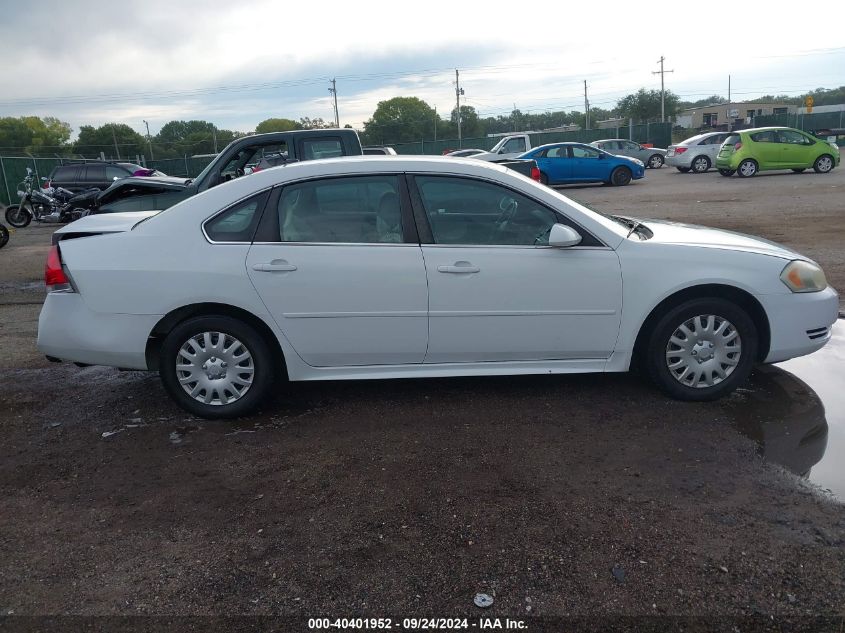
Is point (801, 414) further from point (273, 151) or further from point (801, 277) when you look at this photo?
point (273, 151)

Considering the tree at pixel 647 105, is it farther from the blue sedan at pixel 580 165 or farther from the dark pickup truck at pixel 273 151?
the dark pickup truck at pixel 273 151

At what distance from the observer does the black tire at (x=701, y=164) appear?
27391 millimetres

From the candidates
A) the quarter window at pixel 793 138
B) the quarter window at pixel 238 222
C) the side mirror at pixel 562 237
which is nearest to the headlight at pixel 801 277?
the side mirror at pixel 562 237

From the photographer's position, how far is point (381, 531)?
10.2 ft

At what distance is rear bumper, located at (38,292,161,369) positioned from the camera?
4.30 metres

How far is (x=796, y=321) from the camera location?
4.40 meters

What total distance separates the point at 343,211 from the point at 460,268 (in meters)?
0.84

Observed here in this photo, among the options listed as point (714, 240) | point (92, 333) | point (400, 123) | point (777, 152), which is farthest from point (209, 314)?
point (400, 123)

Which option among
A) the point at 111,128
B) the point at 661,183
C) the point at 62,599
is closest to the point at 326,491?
the point at 62,599

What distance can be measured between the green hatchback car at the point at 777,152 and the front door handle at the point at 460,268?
71.8 ft

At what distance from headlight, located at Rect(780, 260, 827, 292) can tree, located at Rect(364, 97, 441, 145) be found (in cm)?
4778

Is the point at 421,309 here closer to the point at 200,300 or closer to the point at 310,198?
the point at 310,198

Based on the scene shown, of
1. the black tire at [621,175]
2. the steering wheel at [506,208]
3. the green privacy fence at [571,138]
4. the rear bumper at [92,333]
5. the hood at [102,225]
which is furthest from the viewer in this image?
the green privacy fence at [571,138]

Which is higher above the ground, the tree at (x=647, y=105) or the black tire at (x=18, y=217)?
the tree at (x=647, y=105)
